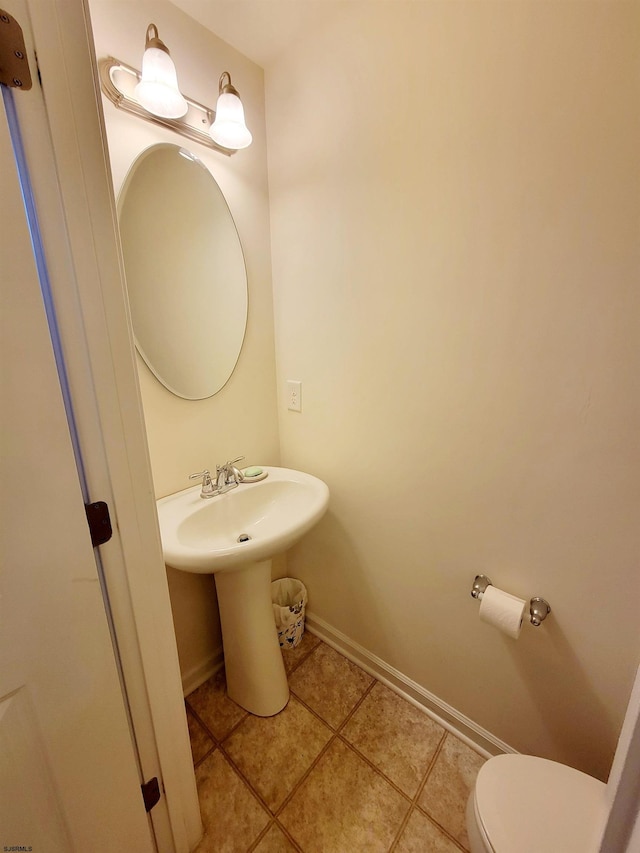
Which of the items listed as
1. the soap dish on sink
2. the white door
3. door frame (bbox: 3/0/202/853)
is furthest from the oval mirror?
the white door

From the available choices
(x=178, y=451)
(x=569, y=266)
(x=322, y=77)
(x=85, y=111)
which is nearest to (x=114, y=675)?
(x=178, y=451)

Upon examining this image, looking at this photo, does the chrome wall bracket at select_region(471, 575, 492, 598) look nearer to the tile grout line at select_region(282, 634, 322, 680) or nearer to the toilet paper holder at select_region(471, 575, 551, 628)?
the toilet paper holder at select_region(471, 575, 551, 628)

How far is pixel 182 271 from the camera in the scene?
117 cm

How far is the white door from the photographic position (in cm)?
47

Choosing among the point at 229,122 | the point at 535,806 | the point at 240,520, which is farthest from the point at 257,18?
the point at 535,806

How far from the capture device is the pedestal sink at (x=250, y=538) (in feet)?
3.81

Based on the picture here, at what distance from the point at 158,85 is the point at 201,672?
81.2 inches

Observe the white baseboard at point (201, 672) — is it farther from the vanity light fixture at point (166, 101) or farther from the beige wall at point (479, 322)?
the vanity light fixture at point (166, 101)

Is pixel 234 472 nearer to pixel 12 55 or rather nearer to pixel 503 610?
pixel 503 610

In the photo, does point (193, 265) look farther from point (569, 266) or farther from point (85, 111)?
point (569, 266)

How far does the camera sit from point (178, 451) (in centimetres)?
124

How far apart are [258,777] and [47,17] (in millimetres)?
1875

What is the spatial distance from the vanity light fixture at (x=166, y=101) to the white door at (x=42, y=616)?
728 mm

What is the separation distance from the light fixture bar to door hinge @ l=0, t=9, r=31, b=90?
0.62m
